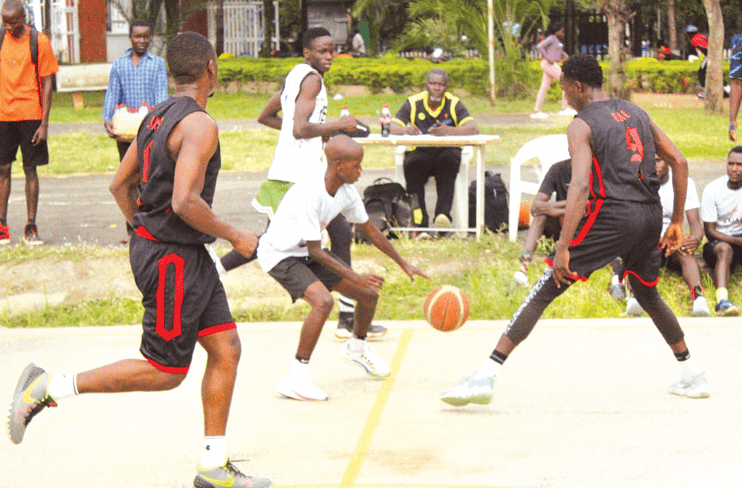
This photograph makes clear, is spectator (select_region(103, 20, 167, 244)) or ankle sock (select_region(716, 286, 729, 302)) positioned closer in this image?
ankle sock (select_region(716, 286, 729, 302))

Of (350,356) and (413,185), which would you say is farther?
(413,185)

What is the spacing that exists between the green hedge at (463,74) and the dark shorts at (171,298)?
62.0 feet

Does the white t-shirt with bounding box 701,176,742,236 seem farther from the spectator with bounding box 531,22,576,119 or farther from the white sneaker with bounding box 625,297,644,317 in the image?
the spectator with bounding box 531,22,576,119

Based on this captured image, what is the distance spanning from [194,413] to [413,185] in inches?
194

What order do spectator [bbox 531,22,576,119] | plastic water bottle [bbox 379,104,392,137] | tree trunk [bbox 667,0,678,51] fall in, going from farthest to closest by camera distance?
tree trunk [bbox 667,0,678,51], spectator [bbox 531,22,576,119], plastic water bottle [bbox 379,104,392,137]

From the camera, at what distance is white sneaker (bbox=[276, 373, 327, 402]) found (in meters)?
5.48

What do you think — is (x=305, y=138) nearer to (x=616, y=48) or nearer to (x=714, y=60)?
(x=616, y=48)

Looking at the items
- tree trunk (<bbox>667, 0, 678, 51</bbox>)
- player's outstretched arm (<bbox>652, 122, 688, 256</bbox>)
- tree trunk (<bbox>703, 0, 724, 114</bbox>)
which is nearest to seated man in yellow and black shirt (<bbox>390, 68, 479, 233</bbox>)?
player's outstretched arm (<bbox>652, 122, 688, 256</bbox>)

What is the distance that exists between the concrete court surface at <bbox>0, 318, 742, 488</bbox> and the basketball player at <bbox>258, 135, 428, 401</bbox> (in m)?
0.16

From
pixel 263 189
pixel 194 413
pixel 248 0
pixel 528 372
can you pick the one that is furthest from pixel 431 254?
pixel 248 0

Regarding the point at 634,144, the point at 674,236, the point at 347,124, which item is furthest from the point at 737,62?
the point at 634,144

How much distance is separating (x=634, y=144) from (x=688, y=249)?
2.63m

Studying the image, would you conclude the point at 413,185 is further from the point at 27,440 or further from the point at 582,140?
the point at 27,440

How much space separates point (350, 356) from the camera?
19.0ft
